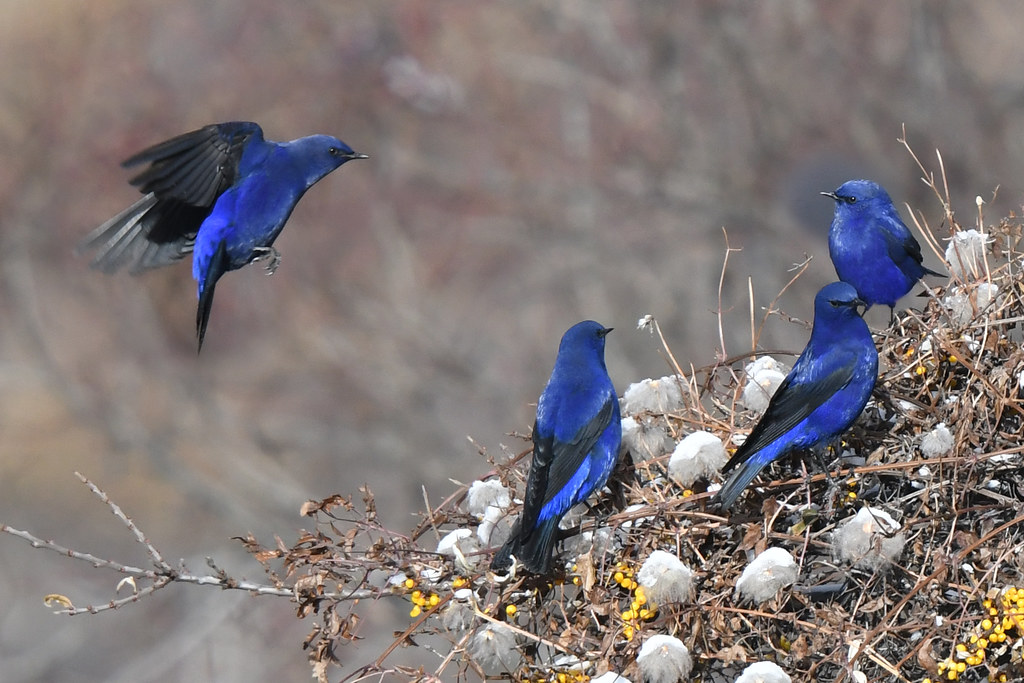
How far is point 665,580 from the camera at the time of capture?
90.4 inches

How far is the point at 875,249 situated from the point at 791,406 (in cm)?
129

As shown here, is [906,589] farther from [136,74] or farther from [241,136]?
[136,74]

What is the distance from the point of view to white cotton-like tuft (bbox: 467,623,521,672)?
7.93 feet

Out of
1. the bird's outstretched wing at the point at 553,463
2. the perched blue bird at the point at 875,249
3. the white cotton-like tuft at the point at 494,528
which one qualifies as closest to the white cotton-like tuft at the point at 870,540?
the bird's outstretched wing at the point at 553,463

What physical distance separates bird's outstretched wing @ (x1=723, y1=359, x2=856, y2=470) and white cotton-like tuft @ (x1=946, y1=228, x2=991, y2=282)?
0.41m

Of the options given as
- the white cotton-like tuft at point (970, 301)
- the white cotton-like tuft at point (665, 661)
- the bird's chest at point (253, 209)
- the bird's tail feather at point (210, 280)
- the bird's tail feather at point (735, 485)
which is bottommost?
the white cotton-like tuft at point (665, 661)

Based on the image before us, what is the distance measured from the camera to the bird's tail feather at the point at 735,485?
2.38 m

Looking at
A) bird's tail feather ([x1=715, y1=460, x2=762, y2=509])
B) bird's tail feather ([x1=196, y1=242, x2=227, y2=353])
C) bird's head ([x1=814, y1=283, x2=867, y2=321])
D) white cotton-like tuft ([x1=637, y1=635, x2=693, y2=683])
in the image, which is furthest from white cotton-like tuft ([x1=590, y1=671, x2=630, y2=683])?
bird's tail feather ([x1=196, y1=242, x2=227, y2=353])

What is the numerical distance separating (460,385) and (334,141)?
16.3 ft

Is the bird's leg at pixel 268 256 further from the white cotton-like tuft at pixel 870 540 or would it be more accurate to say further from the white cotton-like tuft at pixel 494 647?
the white cotton-like tuft at pixel 870 540

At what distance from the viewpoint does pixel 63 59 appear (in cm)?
826

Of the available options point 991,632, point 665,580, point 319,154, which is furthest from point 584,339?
point 991,632

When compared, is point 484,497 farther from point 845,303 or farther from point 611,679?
point 845,303

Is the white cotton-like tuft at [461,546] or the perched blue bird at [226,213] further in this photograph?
the perched blue bird at [226,213]
